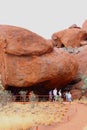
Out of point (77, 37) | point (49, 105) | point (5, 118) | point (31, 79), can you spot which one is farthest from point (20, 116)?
point (77, 37)

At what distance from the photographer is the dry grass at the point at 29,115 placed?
609 inches

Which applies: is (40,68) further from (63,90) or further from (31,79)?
(63,90)

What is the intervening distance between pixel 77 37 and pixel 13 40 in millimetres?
20918

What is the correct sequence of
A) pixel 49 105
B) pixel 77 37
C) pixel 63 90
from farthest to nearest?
pixel 77 37, pixel 63 90, pixel 49 105

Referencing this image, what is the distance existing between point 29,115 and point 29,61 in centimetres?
633

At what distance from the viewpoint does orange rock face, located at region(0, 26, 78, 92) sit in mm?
23281

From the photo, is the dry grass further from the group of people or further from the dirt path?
the group of people

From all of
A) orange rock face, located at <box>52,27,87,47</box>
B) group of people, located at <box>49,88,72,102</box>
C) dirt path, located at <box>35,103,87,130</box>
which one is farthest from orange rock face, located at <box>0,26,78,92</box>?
orange rock face, located at <box>52,27,87,47</box>

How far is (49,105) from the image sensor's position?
2094cm

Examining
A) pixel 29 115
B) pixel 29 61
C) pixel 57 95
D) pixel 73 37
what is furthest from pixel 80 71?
pixel 73 37

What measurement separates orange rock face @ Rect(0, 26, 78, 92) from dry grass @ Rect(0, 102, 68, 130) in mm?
2465

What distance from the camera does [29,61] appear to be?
76.9ft

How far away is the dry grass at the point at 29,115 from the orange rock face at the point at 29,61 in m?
2.46

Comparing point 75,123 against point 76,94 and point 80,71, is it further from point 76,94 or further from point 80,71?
point 80,71
